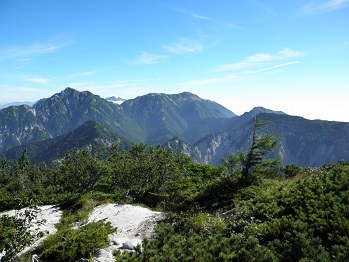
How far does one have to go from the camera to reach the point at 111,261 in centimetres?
1255

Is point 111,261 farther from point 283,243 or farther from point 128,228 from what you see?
point 283,243

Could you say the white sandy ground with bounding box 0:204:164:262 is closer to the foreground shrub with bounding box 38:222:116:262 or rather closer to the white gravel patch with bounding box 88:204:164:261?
the white gravel patch with bounding box 88:204:164:261

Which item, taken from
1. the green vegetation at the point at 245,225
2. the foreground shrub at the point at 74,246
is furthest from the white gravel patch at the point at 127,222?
the green vegetation at the point at 245,225

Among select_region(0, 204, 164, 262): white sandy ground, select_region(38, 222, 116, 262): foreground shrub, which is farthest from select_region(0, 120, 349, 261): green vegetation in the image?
select_region(0, 204, 164, 262): white sandy ground

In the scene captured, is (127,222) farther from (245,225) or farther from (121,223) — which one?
(245,225)

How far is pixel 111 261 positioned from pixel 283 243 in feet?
25.9

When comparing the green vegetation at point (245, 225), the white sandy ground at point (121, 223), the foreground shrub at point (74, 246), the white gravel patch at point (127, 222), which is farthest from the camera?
the white gravel patch at point (127, 222)

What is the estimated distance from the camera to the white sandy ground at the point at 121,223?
1415 cm

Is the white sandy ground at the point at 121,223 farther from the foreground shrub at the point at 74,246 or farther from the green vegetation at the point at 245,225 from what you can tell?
the green vegetation at the point at 245,225

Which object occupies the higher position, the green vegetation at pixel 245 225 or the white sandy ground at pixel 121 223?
the green vegetation at pixel 245 225

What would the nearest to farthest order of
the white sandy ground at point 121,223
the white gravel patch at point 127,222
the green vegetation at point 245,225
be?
the green vegetation at point 245,225 < the white sandy ground at point 121,223 < the white gravel patch at point 127,222

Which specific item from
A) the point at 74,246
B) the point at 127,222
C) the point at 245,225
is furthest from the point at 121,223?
the point at 245,225

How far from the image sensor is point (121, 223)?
1883 cm

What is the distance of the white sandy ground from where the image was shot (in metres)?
14.1
